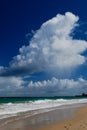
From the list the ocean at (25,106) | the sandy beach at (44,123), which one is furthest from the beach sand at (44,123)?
the ocean at (25,106)

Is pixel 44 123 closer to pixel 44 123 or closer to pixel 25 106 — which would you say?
pixel 44 123

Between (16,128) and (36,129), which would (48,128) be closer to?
(36,129)

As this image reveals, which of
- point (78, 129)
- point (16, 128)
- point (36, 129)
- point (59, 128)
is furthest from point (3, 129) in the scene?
point (78, 129)

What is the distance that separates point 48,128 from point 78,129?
1783mm

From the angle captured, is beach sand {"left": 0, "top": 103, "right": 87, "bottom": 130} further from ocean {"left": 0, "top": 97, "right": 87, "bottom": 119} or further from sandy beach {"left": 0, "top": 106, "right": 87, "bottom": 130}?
ocean {"left": 0, "top": 97, "right": 87, "bottom": 119}

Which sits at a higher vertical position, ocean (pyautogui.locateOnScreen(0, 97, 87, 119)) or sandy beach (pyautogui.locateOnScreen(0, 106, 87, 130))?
ocean (pyautogui.locateOnScreen(0, 97, 87, 119))

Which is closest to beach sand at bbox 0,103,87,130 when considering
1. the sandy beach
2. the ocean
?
the sandy beach

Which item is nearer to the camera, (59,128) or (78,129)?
(78,129)

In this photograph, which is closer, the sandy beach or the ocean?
the sandy beach

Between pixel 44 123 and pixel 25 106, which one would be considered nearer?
pixel 44 123

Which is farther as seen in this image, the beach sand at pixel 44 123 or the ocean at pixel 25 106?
the ocean at pixel 25 106

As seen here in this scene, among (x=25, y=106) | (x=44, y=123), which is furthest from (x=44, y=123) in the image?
(x=25, y=106)

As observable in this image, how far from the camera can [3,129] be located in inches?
487

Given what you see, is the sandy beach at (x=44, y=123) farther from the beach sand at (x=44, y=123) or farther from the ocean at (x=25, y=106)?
the ocean at (x=25, y=106)
